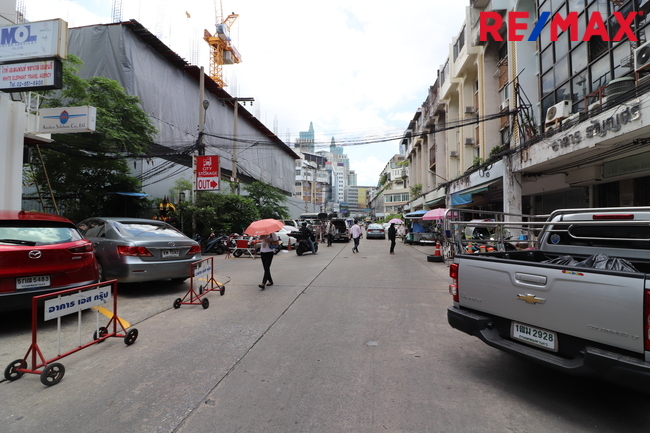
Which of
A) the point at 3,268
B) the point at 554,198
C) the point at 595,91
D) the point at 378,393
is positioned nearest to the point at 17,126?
the point at 3,268

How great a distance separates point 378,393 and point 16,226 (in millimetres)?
5205

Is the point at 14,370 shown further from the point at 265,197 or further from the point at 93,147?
the point at 265,197

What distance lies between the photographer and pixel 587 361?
262cm

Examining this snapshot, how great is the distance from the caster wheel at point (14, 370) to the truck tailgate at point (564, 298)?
4.60 m

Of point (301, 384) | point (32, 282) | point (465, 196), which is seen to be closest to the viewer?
point (301, 384)

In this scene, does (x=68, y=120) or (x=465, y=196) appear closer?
(x=68, y=120)

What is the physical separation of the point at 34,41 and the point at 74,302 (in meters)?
9.03

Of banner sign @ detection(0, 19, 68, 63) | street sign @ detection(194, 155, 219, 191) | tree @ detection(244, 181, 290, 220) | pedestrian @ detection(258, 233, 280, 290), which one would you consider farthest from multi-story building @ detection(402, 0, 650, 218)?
banner sign @ detection(0, 19, 68, 63)

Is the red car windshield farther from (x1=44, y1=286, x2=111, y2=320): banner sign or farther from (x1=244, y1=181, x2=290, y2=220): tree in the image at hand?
(x1=244, y1=181, x2=290, y2=220): tree

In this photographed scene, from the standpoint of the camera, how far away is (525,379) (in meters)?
3.50

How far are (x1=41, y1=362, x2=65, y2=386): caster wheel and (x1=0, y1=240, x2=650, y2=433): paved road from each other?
6cm

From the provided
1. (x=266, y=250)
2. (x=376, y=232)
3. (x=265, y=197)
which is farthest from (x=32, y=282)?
(x=376, y=232)

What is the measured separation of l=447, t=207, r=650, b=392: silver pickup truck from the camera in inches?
95.6

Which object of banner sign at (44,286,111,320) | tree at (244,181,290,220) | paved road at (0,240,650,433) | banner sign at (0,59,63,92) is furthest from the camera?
tree at (244,181,290,220)
